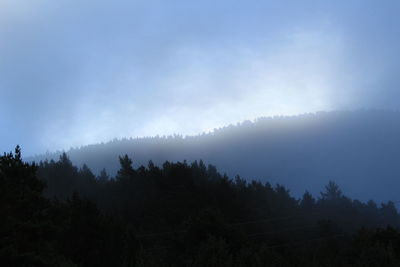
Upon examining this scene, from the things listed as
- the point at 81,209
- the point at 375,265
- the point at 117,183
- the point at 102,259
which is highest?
the point at 117,183

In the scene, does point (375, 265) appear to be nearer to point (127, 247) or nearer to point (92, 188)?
point (127, 247)

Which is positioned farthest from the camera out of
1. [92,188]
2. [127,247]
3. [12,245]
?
[92,188]

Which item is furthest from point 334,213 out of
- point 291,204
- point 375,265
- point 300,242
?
point 375,265

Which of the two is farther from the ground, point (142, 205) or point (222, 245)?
point (142, 205)

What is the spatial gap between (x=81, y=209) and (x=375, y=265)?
2074cm

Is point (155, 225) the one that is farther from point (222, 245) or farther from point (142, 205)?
Answer: point (222, 245)

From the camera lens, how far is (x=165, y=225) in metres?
51.0

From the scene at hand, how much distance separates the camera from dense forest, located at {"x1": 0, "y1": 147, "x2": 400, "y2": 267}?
24.5 meters

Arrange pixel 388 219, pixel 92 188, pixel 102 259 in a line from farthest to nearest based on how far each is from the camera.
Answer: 1. pixel 388 219
2. pixel 92 188
3. pixel 102 259

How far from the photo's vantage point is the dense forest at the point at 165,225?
24500mm

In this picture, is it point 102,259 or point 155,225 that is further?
point 155,225

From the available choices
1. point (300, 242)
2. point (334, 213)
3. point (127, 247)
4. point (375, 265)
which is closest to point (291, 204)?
point (334, 213)

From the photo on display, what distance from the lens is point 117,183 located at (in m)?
67.1

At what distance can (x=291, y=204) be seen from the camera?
3017 inches
